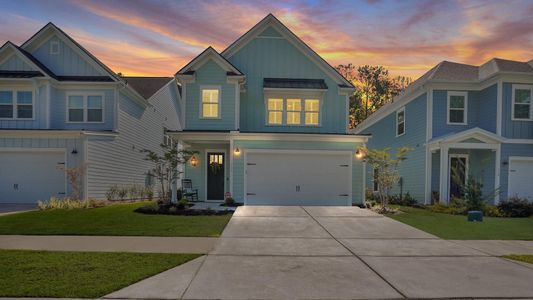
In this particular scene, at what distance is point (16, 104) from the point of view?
53.1ft

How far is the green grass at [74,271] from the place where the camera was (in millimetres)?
4379

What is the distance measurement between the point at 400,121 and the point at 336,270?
16.4m

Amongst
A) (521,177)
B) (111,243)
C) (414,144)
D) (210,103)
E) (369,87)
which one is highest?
(369,87)

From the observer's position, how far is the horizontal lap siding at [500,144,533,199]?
15672mm

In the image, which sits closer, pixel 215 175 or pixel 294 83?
pixel 215 175

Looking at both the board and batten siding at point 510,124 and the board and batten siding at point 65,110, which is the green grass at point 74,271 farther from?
the board and batten siding at point 510,124

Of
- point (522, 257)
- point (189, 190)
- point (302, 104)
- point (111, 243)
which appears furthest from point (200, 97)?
point (522, 257)

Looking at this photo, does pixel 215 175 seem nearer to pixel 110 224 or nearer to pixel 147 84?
pixel 110 224

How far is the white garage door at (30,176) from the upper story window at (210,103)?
6.77m

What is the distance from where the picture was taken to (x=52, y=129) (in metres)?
15.8

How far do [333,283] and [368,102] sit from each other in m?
36.8

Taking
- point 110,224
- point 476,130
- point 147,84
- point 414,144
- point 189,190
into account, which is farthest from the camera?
point 147,84

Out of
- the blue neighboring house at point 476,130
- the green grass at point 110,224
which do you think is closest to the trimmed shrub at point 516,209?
the blue neighboring house at point 476,130

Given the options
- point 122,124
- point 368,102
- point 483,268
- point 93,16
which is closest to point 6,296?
point 483,268
